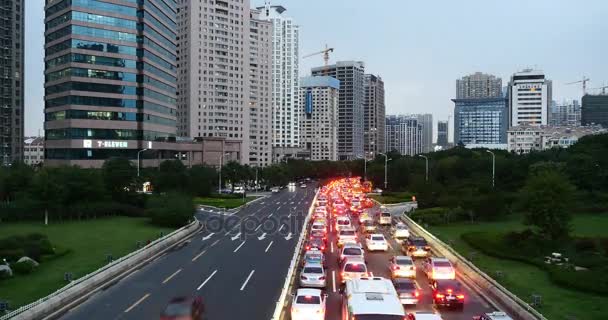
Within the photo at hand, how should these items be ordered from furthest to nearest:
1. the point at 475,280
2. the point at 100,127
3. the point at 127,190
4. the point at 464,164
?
the point at 100,127, the point at 464,164, the point at 127,190, the point at 475,280

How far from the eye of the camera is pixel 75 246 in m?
37.3

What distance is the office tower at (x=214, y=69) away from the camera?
16775 centimetres

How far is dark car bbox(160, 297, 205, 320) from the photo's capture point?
59.2ft

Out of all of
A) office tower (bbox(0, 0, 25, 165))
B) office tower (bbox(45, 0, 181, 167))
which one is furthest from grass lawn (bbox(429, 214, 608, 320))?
office tower (bbox(0, 0, 25, 165))

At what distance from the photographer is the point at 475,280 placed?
2825cm

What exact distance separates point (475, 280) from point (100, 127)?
77751mm

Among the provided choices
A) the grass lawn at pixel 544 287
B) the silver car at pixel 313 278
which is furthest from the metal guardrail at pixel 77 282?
the grass lawn at pixel 544 287

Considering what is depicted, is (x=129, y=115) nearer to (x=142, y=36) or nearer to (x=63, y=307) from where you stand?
(x=142, y=36)

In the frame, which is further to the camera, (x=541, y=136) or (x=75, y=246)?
(x=541, y=136)

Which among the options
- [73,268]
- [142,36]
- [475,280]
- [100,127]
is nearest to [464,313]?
[475,280]

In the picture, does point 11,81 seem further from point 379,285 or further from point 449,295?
point 379,285

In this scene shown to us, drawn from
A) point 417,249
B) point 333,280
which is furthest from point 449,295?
point 417,249

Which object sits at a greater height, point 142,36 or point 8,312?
point 142,36

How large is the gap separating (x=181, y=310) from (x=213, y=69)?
159466 millimetres
